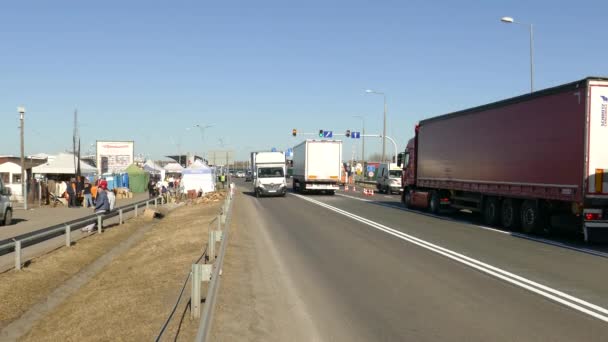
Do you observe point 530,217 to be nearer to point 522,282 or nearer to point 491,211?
point 491,211

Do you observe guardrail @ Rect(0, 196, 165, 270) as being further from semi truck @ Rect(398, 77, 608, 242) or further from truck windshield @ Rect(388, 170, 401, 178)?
truck windshield @ Rect(388, 170, 401, 178)

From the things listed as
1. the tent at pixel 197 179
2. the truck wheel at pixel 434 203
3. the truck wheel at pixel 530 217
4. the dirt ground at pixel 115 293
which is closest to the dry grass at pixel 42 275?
the dirt ground at pixel 115 293

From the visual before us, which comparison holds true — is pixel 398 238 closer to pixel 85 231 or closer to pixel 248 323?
pixel 248 323

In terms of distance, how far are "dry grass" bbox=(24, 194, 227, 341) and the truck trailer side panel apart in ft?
30.5

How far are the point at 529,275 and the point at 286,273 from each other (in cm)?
409

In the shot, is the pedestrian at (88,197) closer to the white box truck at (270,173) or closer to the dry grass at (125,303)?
the white box truck at (270,173)

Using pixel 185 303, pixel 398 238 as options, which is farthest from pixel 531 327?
pixel 398 238

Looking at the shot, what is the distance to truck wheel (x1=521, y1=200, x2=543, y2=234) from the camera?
1567cm

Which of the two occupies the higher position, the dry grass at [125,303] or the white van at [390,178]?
the white van at [390,178]

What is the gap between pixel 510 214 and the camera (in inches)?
685

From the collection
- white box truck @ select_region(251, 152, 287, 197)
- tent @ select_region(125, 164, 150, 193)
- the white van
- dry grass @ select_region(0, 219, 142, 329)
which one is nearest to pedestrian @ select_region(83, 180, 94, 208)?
white box truck @ select_region(251, 152, 287, 197)

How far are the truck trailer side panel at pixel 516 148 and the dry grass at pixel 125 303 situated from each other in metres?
9.30

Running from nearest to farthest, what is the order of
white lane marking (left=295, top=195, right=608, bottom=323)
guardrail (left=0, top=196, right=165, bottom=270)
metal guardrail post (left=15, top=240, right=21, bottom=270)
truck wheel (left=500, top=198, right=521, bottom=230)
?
white lane marking (left=295, top=195, right=608, bottom=323)
metal guardrail post (left=15, top=240, right=21, bottom=270)
guardrail (left=0, top=196, right=165, bottom=270)
truck wheel (left=500, top=198, right=521, bottom=230)

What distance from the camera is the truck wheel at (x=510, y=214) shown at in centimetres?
1711
